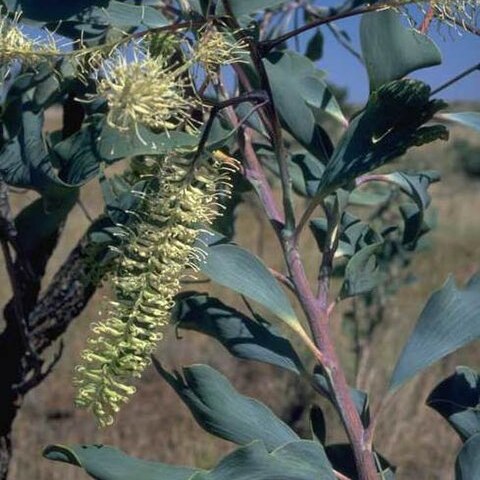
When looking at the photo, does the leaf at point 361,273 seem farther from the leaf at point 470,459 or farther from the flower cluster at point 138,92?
the flower cluster at point 138,92

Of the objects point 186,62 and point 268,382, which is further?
point 268,382

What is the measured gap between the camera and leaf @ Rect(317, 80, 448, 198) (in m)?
0.78

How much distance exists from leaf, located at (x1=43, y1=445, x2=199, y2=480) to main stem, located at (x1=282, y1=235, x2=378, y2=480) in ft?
0.46

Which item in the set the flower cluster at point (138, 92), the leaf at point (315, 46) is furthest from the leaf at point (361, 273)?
the leaf at point (315, 46)

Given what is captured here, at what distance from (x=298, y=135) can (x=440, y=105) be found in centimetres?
19

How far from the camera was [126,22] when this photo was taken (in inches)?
Answer: 32.2

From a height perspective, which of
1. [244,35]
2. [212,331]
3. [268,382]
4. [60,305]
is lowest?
[268,382]

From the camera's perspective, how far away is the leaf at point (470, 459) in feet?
2.91

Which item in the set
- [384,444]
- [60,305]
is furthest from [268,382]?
[60,305]

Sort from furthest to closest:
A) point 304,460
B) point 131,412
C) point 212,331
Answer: point 131,412
point 212,331
point 304,460

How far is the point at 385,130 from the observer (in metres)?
0.80

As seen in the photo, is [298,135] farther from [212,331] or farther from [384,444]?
[384,444]

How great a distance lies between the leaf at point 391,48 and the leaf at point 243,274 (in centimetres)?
18

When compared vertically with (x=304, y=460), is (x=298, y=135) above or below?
above
